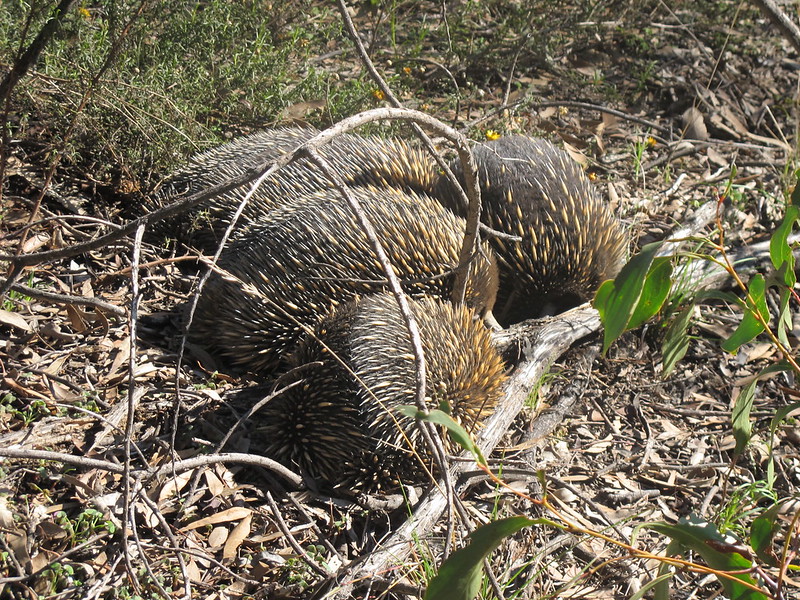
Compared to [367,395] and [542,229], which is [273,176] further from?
[367,395]

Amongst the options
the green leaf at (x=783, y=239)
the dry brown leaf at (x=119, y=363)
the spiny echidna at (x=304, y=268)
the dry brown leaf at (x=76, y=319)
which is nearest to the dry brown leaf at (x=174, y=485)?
the dry brown leaf at (x=119, y=363)

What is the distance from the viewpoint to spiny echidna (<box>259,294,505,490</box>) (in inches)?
128

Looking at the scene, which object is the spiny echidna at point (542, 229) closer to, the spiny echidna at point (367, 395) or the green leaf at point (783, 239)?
the spiny echidna at point (367, 395)

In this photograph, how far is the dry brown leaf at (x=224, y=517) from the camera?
9.93 ft

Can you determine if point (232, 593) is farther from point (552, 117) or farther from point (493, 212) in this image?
point (552, 117)

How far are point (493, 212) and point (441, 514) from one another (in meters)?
2.26

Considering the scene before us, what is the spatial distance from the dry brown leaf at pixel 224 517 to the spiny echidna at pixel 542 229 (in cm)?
226

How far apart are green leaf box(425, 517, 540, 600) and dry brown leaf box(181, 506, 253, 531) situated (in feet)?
6.06

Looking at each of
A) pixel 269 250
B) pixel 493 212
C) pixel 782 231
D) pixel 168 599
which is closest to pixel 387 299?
pixel 269 250

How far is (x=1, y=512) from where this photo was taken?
2.66 meters

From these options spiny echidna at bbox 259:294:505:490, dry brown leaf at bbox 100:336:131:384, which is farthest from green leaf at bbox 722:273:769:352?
dry brown leaf at bbox 100:336:131:384

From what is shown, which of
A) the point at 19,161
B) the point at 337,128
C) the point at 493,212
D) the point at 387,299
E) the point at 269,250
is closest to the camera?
the point at 337,128

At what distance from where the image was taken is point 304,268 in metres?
3.94

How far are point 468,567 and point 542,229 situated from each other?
11.3 ft
